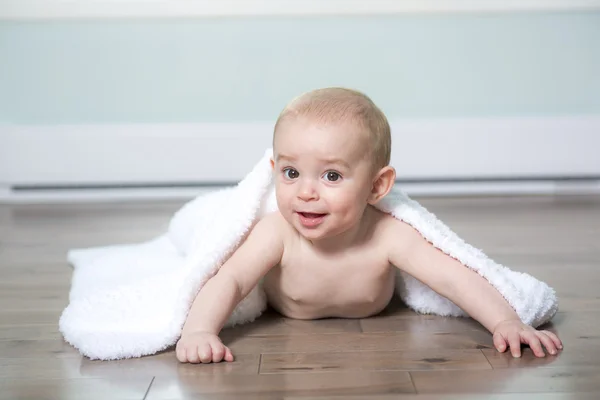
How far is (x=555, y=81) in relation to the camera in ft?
8.32

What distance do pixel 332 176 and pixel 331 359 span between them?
26 cm

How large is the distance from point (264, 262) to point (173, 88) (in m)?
1.40

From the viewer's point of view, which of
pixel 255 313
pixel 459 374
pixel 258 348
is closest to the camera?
pixel 459 374

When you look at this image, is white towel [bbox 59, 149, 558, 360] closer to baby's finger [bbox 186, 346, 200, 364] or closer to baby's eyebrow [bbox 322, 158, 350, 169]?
baby's finger [bbox 186, 346, 200, 364]

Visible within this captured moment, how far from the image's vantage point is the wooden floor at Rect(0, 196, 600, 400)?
1014mm

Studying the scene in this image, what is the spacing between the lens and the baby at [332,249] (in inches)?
44.9

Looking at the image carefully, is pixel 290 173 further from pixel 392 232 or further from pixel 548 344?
pixel 548 344

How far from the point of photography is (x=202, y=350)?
111cm

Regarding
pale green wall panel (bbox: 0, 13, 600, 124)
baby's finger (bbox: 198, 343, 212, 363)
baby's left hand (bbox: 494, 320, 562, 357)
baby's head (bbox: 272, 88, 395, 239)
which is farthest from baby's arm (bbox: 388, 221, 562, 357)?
pale green wall panel (bbox: 0, 13, 600, 124)

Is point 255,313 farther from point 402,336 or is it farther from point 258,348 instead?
point 402,336

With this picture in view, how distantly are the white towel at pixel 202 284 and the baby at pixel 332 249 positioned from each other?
0.7 inches

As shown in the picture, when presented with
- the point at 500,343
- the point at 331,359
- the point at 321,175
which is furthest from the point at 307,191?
the point at 500,343

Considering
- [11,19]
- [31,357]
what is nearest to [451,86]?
[11,19]

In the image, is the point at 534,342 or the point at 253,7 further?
the point at 253,7
